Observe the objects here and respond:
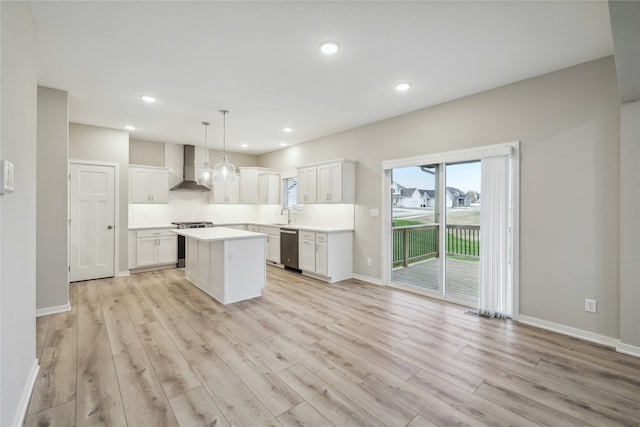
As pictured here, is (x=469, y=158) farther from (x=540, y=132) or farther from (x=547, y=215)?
(x=547, y=215)

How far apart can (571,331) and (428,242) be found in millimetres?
1912

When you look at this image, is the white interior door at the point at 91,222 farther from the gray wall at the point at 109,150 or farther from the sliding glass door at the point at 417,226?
the sliding glass door at the point at 417,226

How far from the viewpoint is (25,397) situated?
1.87 meters

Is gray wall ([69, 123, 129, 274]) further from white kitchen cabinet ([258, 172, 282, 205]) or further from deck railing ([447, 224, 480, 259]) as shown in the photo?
deck railing ([447, 224, 480, 259])

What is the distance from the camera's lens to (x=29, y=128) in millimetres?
2094

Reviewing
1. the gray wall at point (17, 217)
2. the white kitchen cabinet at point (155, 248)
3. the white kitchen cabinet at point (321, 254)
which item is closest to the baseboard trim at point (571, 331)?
the white kitchen cabinet at point (321, 254)

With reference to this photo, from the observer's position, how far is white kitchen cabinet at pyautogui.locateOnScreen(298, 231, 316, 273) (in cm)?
523

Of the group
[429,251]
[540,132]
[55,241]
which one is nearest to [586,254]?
[540,132]

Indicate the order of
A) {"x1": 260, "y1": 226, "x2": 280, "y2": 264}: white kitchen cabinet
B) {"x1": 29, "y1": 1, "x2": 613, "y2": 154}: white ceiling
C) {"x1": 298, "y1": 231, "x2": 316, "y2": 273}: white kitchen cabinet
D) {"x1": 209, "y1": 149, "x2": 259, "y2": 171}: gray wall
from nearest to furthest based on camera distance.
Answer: {"x1": 29, "y1": 1, "x2": 613, "y2": 154}: white ceiling
{"x1": 298, "y1": 231, "x2": 316, "y2": 273}: white kitchen cabinet
{"x1": 260, "y1": 226, "x2": 280, "y2": 264}: white kitchen cabinet
{"x1": 209, "y1": 149, "x2": 259, "y2": 171}: gray wall

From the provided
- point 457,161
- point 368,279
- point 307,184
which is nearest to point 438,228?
point 457,161

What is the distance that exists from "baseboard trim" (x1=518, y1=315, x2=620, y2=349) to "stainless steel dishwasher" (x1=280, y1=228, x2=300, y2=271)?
3736 millimetres

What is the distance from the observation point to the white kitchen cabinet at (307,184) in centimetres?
571

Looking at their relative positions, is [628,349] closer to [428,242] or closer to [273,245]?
[428,242]

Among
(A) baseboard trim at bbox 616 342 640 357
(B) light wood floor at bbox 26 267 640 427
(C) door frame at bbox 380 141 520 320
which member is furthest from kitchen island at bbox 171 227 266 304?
(A) baseboard trim at bbox 616 342 640 357
